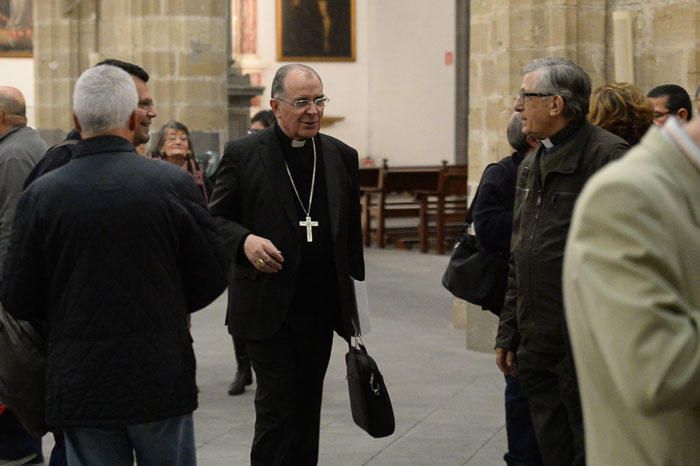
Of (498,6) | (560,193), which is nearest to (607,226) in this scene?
(560,193)

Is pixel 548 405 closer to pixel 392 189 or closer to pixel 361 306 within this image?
pixel 361 306

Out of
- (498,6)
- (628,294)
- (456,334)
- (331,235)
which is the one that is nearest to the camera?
(628,294)

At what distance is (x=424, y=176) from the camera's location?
21.3m

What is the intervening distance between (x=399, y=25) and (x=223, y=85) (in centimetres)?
1601

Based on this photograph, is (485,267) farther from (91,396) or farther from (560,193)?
(91,396)

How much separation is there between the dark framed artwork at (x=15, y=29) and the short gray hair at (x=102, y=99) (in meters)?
27.4

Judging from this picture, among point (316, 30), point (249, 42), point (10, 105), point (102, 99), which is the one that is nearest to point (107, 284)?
point (102, 99)

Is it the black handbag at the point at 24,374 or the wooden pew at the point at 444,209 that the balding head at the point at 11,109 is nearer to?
the black handbag at the point at 24,374

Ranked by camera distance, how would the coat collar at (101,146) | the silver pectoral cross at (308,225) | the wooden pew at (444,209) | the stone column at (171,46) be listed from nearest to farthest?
the coat collar at (101,146) → the silver pectoral cross at (308,225) → the stone column at (171,46) → the wooden pew at (444,209)

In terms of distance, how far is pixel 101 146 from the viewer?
4.44 meters

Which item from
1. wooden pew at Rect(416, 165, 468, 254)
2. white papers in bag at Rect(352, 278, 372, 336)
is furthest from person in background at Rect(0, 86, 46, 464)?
wooden pew at Rect(416, 165, 468, 254)

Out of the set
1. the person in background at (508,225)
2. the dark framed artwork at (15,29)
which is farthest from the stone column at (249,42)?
the person in background at (508,225)

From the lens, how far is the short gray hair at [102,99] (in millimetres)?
4469

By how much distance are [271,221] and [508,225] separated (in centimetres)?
103
